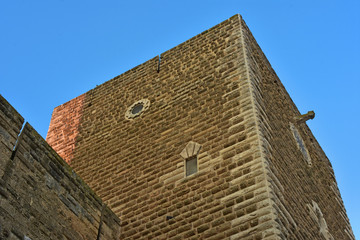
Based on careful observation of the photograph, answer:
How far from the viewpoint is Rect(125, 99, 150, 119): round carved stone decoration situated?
39.4 ft

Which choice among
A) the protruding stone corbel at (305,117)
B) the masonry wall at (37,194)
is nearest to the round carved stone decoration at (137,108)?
the masonry wall at (37,194)

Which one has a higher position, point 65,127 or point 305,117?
point 65,127

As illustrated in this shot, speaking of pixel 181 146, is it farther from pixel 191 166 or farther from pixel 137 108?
pixel 137 108

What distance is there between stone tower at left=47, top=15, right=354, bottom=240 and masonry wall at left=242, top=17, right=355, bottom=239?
40 mm

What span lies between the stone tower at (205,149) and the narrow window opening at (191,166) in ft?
0.08

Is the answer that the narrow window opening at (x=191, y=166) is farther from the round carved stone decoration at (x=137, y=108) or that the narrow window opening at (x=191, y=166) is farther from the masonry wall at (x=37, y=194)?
the round carved stone decoration at (x=137, y=108)

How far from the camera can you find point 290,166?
10539 millimetres

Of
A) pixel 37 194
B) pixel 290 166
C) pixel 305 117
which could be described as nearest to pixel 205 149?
pixel 290 166

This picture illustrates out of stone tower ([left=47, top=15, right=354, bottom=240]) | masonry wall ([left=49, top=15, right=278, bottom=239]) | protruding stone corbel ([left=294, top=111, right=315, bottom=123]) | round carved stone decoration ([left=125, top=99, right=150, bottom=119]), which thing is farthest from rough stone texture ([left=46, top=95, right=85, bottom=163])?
protruding stone corbel ([left=294, top=111, right=315, bottom=123])

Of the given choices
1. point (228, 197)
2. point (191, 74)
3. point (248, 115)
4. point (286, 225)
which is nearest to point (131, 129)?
point (191, 74)

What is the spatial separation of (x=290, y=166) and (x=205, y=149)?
1.74 metres

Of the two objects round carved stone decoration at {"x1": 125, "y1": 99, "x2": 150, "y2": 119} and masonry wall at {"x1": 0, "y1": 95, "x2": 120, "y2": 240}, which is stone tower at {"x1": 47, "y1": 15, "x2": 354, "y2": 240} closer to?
round carved stone decoration at {"x1": 125, "y1": 99, "x2": 150, "y2": 119}

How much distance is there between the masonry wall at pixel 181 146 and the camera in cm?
877

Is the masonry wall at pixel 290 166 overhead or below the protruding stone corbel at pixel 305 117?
below
